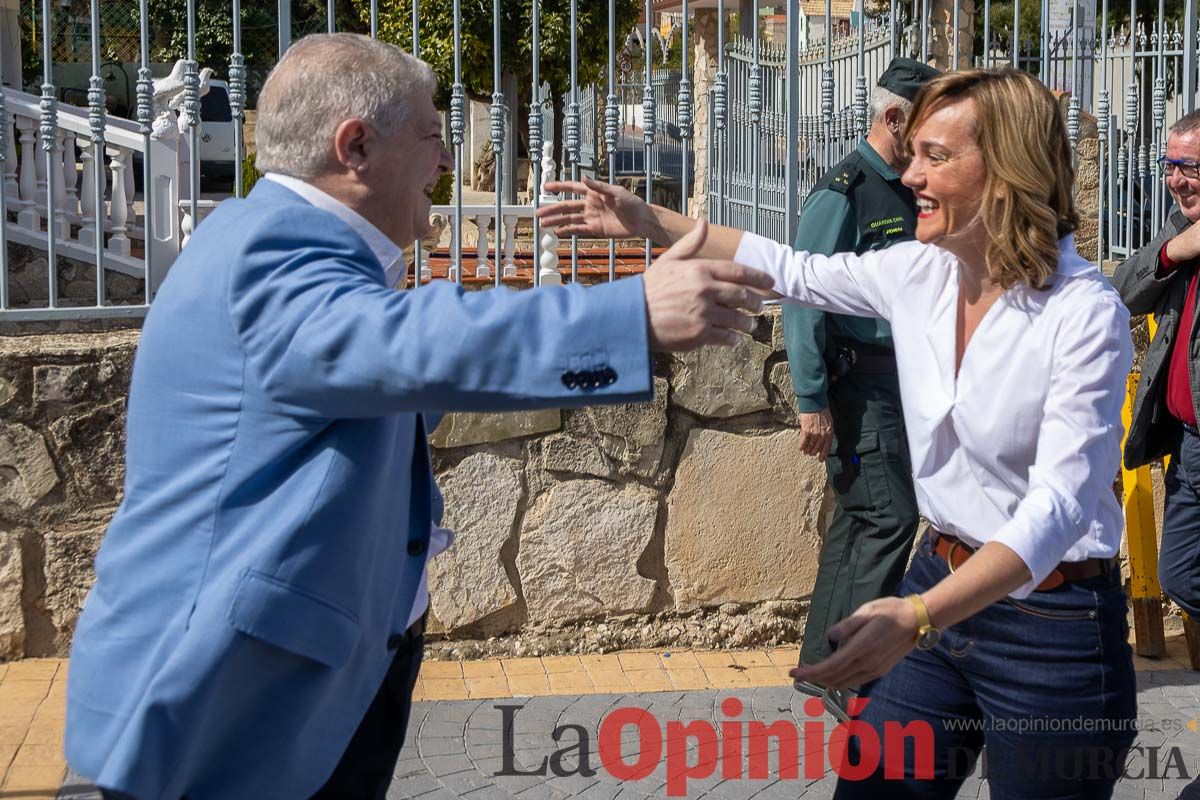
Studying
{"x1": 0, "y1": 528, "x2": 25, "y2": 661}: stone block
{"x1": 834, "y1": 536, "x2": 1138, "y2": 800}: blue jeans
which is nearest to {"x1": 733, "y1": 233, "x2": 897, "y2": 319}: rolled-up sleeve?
{"x1": 834, "y1": 536, "x2": 1138, "y2": 800}: blue jeans

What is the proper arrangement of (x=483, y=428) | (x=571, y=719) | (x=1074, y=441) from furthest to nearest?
(x=483, y=428) < (x=571, y=719) < (x=1074, y=441)

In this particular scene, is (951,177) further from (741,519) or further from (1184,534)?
(741,519)

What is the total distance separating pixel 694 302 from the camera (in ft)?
6.11

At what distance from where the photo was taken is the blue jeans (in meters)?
2.59

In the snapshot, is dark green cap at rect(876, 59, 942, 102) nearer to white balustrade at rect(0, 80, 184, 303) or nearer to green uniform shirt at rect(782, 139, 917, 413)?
green uniform shirt at rect(782, 139, 917, 413)

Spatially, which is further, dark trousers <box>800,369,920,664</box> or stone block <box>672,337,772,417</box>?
stone block <box>672,337,772,417</box>

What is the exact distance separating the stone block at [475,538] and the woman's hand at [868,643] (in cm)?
291

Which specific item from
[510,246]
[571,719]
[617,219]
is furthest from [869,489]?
[617,219]

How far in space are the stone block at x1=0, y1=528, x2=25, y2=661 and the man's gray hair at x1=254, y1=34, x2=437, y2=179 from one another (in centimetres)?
298

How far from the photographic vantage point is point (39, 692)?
4.70 metres

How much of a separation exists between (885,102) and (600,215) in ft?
7.07

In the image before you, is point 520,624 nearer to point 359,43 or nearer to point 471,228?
point 471,228

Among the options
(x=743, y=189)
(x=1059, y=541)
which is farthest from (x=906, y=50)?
(x=1059, y=541)

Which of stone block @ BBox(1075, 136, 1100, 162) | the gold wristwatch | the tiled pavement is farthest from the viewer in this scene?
stone block @ BBox(1075, 136, 1100, 162)
